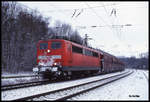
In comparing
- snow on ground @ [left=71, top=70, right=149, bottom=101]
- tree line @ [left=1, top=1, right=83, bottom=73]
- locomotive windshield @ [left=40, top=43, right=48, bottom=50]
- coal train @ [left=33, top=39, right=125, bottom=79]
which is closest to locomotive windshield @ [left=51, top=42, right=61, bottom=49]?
coal train @ [left=33, top=39, right=125, bottom=79]

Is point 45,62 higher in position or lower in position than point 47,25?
lower

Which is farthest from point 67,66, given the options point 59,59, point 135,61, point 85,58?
point 135,61

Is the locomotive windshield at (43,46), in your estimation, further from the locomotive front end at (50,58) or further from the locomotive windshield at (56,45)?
the locomotive windshield at (56,45)

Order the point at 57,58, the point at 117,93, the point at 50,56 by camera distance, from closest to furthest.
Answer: the point at 117,93 → the point at 57,58 → the point at 50,56

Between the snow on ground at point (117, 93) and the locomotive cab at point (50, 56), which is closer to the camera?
the snow on ground at point (117, 93)

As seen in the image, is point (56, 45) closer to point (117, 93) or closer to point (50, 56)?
point (50, 56)

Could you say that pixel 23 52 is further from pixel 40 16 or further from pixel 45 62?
pixel 45 62

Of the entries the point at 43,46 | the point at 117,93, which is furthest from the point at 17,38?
the point at 117,93

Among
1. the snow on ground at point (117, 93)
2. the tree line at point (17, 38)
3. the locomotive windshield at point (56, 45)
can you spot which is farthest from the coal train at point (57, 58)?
the tree line at point (17, 38)

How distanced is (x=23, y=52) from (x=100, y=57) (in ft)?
48.1

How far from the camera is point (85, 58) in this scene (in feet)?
68.2

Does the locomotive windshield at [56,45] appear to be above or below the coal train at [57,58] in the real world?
above

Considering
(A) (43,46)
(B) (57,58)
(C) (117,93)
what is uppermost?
(A) (43,46)

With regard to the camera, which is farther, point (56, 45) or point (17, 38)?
point (17, 38)
